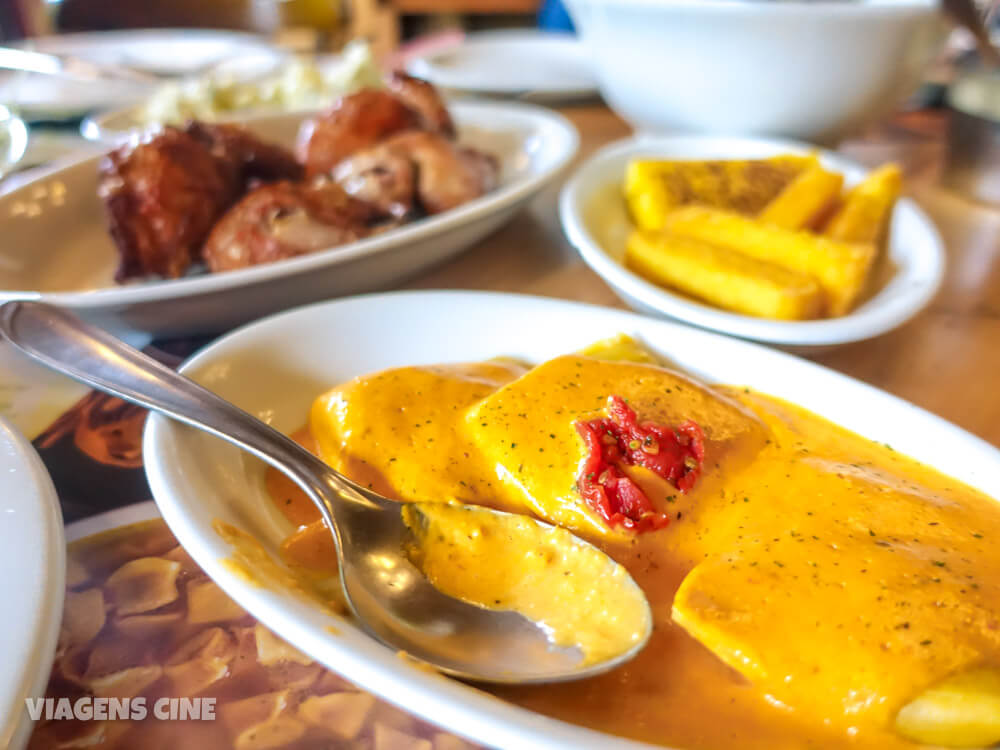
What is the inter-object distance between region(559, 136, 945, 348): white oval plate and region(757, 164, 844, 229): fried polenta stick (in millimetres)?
126

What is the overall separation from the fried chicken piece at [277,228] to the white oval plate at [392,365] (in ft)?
0.80

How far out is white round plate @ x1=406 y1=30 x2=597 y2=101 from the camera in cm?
211

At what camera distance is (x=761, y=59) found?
145 centimetres

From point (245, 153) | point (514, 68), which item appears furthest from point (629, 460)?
point (514, 68)

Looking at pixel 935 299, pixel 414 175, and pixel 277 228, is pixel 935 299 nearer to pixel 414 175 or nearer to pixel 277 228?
pixel 414 175

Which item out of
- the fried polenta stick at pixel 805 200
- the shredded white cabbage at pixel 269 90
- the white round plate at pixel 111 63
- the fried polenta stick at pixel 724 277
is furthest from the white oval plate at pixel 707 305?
the white round plate at pixel 111 63

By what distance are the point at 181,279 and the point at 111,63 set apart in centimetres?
175

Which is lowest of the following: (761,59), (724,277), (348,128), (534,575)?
(534,575)

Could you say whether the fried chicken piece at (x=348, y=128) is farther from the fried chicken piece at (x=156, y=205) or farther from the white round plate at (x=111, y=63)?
the white round plate at (x=111, y=63)

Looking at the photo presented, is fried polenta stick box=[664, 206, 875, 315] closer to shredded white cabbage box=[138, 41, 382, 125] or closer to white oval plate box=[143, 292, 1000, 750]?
white oval plate box=[143, 292, 1000, 750]

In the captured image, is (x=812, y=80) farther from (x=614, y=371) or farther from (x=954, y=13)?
(x=614, y=371)

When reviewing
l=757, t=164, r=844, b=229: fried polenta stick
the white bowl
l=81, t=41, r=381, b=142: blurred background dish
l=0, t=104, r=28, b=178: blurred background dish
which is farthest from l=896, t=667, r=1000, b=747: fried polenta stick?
l=0, t=104, r=28, b=178: blurred background dish

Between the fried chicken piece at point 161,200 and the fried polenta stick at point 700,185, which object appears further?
the fried polenta stick at point 700,185

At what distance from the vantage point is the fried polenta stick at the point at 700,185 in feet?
4.13
